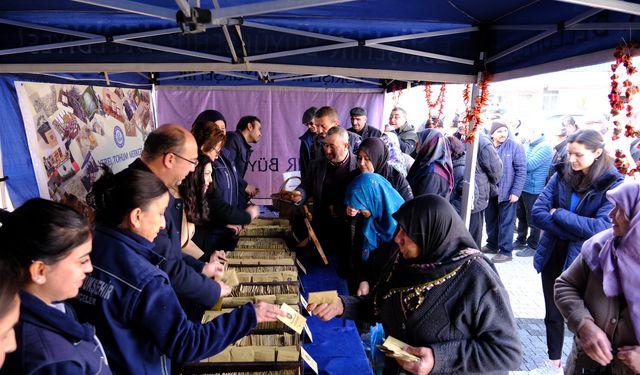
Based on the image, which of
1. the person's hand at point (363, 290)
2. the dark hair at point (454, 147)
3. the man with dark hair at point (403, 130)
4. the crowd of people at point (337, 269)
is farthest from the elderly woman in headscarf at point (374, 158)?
the man with dark hair at point (403, 130)

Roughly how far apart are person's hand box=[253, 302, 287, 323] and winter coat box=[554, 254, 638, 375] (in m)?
1.34

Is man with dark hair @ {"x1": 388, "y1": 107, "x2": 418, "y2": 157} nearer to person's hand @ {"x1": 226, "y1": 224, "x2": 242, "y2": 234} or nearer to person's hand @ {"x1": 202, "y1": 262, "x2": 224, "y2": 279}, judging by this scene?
person's hand @ {"x1": 226, "y1": 224, "x2": 242, "y2": 234}

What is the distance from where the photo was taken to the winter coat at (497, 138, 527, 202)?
221 inches

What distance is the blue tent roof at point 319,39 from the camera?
2.73 m

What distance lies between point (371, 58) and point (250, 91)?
3996mm

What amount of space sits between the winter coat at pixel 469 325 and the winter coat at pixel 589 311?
586 millimetres

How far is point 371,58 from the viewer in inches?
134

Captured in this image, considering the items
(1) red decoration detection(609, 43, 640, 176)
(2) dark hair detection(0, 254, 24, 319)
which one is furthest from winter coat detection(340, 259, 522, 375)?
(1) red decoration detection(609, 43, 640, 176)

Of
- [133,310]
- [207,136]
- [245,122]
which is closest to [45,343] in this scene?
[133,310]

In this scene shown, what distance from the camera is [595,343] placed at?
1.78 meters

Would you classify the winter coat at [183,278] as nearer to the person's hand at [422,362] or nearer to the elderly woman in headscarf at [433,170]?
the person's hand at [422,362]

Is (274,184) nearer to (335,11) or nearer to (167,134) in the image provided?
(335,11)

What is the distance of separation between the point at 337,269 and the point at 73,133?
104 inches

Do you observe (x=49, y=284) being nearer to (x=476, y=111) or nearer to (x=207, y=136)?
(x=207, y=136)
